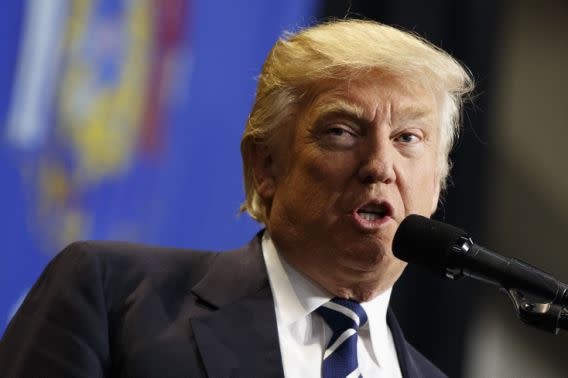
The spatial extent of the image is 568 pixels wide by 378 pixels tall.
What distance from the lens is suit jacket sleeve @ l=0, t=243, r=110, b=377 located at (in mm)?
1835

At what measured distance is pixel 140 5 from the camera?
9.27 feet

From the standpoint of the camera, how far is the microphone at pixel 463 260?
152 centimetres

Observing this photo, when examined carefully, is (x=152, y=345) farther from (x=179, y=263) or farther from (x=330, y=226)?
(x=330, y=226)

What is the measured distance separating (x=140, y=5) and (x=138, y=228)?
0.62m

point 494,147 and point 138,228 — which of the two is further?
point 494,147

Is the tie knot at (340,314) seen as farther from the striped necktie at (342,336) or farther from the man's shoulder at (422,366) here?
the man's shoulder at (422,366)

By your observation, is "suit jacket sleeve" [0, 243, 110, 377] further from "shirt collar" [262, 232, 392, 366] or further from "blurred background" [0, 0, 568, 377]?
"blurred background" [0, 0, 568, 377]

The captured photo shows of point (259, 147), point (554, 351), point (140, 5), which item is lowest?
point (554, 351)

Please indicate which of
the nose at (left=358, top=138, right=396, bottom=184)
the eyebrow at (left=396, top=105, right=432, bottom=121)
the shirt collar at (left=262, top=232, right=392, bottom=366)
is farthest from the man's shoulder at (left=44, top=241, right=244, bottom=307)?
the eyebrow at (left=396, top=105, right=432, bottom=121)

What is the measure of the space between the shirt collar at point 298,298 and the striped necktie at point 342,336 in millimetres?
23

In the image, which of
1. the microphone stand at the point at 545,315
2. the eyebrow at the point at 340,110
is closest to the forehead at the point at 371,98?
the eyebrow at the point at 340,110

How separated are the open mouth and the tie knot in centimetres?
20

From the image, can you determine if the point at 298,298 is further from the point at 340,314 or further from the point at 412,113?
the point at 412,113

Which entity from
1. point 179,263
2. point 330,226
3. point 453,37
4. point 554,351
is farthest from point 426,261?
point 554,351
